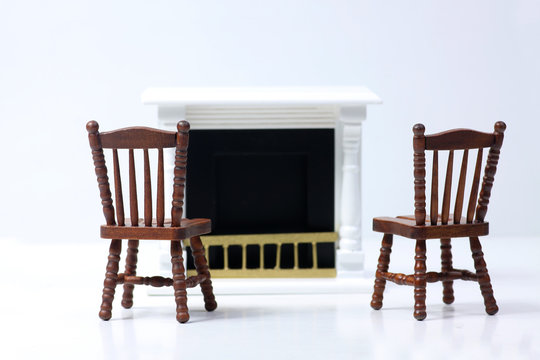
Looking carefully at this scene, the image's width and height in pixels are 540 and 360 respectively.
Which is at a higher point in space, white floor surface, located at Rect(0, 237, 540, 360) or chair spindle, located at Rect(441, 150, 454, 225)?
chair spindle, located at Rect(441, 150, 454, 225)

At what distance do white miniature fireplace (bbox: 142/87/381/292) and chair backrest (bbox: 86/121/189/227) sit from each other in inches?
31.6

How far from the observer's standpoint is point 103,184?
434cm

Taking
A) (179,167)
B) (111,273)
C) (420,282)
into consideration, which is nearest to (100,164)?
(179,167)

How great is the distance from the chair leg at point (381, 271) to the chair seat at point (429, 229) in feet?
0.29

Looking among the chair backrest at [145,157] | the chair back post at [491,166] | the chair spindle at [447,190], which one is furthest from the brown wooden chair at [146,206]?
the chair back post at [491,166]

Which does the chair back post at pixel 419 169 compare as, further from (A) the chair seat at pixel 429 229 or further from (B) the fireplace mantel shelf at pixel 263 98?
(B) the fireplace mantel shelf at pixel 263 98

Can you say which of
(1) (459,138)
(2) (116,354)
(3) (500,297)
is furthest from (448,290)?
(2) (116,354)

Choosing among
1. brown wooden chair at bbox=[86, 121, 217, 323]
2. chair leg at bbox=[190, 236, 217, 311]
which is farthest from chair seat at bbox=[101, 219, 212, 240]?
chair leg at bbox=[190, 236, 217, 311]

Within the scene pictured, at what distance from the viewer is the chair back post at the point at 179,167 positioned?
421 cm

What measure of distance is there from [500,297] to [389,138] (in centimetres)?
319

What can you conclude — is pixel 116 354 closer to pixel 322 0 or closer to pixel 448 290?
pixel 448 290

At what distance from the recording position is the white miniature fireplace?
5.10 metres

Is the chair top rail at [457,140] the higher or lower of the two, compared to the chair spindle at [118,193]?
higher

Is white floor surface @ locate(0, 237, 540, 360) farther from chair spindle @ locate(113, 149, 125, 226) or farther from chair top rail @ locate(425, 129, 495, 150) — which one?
chair top rail @ locate(425, 129, 495, 150)
